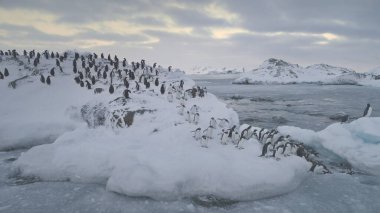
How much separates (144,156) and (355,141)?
847 centimetres

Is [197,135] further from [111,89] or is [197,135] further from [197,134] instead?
[111,89]

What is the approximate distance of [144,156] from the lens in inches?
398

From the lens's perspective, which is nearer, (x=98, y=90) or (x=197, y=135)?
(x=197, y=135)

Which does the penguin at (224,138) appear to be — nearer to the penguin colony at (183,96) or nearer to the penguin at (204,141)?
the penguin colony at (183,96)

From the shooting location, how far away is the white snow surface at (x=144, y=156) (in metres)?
9.16

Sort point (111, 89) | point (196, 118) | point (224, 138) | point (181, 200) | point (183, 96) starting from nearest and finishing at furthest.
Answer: point (181, 200) → point (224, 138) → point (196, 118) → point (111, 89) → point (183, 96)

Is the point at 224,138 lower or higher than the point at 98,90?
lower

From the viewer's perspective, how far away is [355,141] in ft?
44.2

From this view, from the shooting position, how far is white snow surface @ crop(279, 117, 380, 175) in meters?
11.9

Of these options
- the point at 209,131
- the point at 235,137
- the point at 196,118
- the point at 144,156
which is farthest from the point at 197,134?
the point at 144,156

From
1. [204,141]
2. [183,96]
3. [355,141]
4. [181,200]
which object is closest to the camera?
[181,200]

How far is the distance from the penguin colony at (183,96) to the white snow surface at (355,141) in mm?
774

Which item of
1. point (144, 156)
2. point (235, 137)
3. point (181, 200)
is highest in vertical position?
point (235, 137)

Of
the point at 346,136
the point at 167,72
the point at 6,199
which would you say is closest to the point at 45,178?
the point at 6,199
